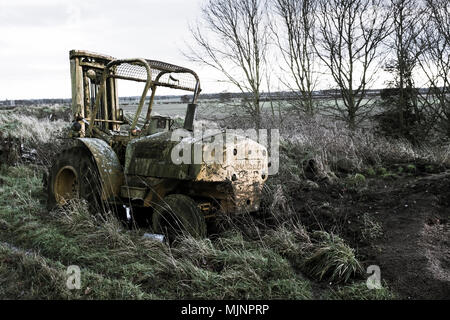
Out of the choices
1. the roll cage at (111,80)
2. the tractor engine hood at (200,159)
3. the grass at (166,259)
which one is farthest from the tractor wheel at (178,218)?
the roll cage at (111,80)

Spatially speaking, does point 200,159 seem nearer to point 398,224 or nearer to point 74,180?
point 398,224

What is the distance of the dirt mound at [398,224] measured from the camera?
334cm

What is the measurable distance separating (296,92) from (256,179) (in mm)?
8143

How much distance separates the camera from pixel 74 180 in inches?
229

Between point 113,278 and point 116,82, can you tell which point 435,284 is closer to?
point 113,278

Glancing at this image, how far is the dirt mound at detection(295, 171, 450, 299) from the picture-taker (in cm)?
334

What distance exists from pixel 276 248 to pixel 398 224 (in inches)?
61.7

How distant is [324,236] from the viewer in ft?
13.7

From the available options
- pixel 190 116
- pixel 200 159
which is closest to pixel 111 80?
pixel 190 116

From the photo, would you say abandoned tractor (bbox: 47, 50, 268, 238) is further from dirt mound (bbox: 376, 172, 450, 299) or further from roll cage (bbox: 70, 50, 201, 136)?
dirt mound (bbox: 376, 172, 450, 299)

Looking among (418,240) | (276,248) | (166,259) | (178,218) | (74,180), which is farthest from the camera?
(74,180)

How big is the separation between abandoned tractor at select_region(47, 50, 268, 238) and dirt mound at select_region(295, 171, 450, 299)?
3.72ft

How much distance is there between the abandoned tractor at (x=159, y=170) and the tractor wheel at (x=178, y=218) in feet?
0.04

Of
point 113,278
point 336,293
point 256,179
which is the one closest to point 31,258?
point 113,278
